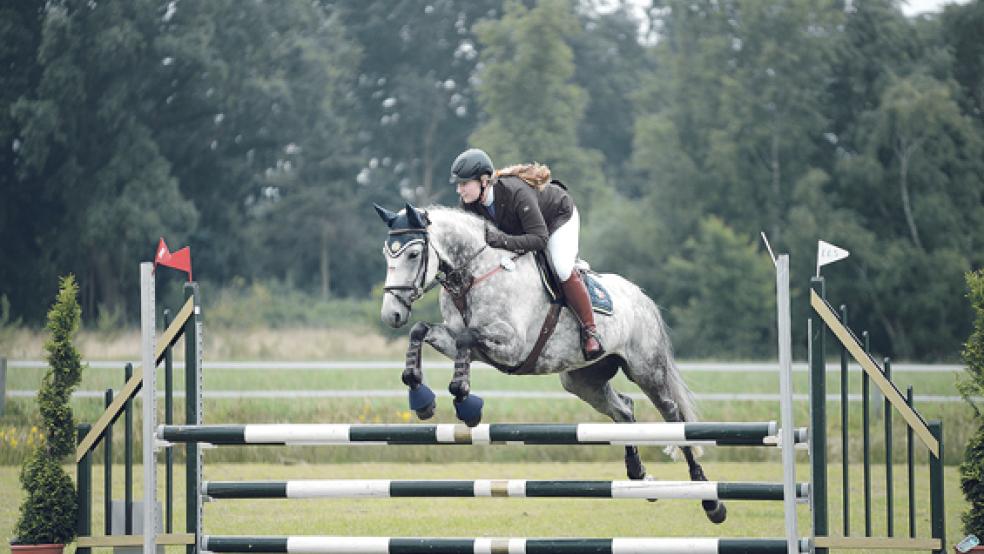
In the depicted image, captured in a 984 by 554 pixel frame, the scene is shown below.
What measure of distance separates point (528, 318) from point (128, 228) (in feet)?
77.3

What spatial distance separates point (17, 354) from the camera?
1767 cm

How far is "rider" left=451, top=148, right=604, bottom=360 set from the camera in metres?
5.61

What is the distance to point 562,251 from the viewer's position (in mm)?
5766

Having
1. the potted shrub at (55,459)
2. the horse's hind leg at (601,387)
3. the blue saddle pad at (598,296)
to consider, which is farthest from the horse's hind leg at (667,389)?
the potted shrub at (55,459)

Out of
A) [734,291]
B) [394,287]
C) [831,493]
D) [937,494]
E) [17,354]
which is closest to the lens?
[394,287]

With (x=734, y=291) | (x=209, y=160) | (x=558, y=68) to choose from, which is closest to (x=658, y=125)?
(x=558, y=68)

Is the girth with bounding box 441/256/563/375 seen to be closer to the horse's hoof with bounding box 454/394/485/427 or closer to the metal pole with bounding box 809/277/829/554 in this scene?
the horse's hoof with bounding box 454/394/485/427

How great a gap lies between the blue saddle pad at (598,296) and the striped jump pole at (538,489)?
50.5 inches

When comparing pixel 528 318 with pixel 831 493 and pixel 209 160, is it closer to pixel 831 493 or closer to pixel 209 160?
pixel 831 493

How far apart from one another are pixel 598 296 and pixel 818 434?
1399 millimetres

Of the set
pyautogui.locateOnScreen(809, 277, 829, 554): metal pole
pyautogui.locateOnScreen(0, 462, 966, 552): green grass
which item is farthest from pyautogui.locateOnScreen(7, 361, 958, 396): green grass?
pyautogui.locateOnScreen(809, 277, 829, 554): metal pole

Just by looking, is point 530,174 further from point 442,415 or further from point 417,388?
point 442,415

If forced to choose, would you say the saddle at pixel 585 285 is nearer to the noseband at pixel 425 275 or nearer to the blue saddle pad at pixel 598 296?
the blue saddle pad at pixel 598 296

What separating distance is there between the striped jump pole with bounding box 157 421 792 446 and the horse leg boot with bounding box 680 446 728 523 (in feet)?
4.30
